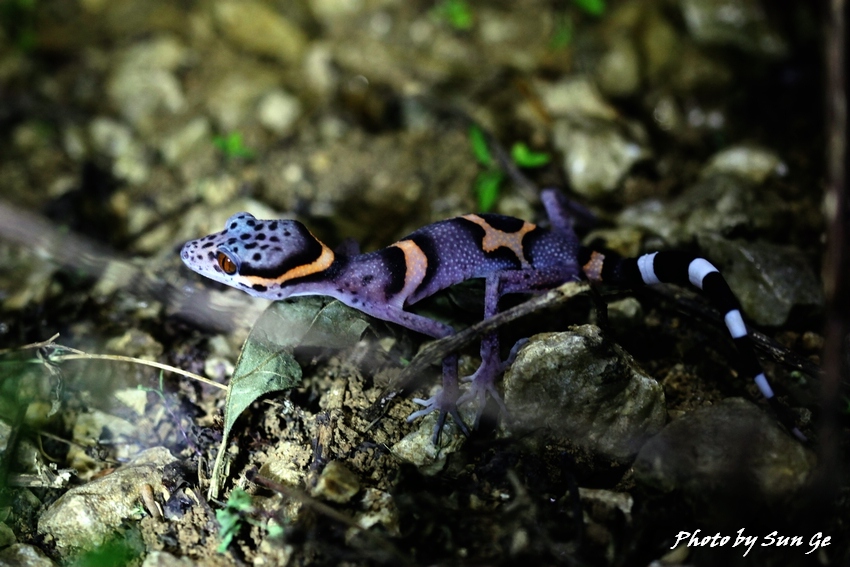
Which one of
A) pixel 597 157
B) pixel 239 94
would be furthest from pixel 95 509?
pixel 597 157

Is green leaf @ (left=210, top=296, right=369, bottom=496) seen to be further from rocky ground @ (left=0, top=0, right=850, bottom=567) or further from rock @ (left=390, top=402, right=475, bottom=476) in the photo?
rock @ (left=390, top=402, right=475, bottom=476)

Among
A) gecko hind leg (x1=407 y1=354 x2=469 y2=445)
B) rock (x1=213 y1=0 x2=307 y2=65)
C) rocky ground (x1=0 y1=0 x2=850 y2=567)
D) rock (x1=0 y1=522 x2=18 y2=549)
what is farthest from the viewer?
rock (x1=213 y1=0 x2=307 y2=65)

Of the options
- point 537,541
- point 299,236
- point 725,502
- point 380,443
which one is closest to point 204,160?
point 299,236

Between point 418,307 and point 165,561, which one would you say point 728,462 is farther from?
point 165,561

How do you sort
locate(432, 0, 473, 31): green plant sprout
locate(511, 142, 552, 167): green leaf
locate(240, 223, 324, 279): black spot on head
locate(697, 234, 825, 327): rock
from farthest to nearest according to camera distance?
locate(432, 0, 473, 31): green plant sprout, locate(511, 142, 552, 167): green leaf, locate(697, 234, 825, 327): rock, locate(240, 223, 324, 279): black spot on head

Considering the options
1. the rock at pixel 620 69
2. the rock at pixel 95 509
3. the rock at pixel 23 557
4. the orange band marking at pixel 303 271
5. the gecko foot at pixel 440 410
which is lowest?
the rock at pixel 23 557

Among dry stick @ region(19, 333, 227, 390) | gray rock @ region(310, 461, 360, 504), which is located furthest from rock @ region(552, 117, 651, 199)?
dry stick @ region(19, 333, 227, 390)

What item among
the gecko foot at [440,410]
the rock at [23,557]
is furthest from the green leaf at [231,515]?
the gecko foot at [440,410]

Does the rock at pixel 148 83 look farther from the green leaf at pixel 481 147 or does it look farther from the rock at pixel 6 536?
the rock at pixel 6 536
